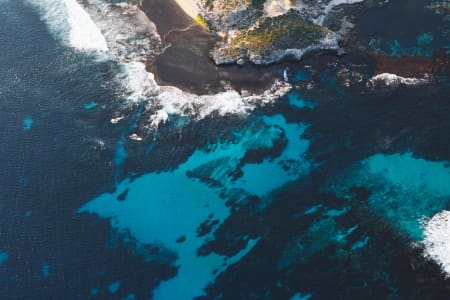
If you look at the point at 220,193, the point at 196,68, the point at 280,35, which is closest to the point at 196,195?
the point at 220,193

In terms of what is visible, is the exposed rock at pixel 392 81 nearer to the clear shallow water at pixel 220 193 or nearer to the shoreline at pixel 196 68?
the clear shallow water at pixel 220 193

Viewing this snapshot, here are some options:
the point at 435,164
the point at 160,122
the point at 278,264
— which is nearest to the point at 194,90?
the point at 160,122

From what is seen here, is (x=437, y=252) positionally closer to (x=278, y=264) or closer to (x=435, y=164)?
(x=435, y=164)

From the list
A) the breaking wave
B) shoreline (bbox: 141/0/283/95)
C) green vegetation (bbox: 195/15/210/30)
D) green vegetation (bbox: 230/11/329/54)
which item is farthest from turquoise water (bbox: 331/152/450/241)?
green vegetation (bbox: 195/15/210/30)

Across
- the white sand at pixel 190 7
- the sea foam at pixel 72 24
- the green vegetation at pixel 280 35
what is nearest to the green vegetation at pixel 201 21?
the white sand at pixel 190 7

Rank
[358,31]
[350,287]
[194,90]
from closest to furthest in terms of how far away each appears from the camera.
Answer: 1. [350,287]
2. [194,90]
3. [358,31]
